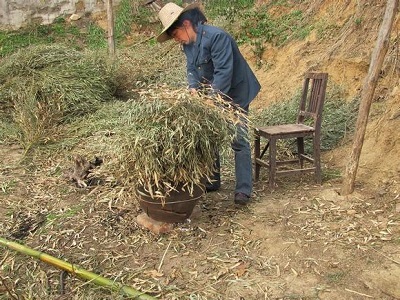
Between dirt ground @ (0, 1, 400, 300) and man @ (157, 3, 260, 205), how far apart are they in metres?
0.38

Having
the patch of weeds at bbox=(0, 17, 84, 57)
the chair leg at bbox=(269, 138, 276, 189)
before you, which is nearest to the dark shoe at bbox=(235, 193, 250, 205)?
the chair leg at bbox=(269, 138, 276, 189)

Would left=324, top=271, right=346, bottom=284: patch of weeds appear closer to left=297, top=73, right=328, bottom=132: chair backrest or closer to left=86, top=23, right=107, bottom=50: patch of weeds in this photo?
left=297, top=73, right=328, bottom=132: chair backrest

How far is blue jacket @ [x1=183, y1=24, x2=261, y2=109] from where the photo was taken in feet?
12.6

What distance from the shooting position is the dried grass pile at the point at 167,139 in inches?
130

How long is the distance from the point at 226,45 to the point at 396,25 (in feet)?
10.7

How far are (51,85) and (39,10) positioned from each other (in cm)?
650

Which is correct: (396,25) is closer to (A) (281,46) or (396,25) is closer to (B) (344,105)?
(B) (344,105)

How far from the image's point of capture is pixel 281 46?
7980mm

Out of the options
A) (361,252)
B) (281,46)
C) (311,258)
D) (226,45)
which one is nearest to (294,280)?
(311,258)

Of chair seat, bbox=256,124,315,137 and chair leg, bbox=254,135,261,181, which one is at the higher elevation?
chair seat, bbox=256,124,315,137

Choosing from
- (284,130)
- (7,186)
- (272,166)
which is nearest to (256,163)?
(272,166)

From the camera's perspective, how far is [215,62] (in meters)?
3.87

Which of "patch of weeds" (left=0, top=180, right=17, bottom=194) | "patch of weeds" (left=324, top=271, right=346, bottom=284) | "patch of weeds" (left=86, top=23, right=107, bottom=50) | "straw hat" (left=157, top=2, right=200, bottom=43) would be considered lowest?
"patch of weeds" (left=0, top=180, right=17, bottom=194)

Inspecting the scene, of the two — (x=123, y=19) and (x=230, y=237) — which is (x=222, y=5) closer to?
(x=123, y=19)
